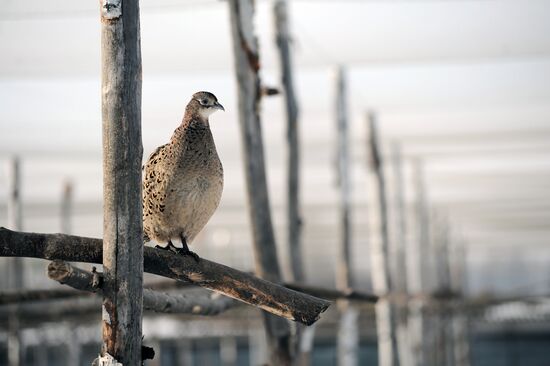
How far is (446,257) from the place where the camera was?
72.8ft

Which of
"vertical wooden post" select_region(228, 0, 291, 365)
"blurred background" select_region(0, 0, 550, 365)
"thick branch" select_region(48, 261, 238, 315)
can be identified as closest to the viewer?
"thick branch" select_region(48, 261, 238, 315)

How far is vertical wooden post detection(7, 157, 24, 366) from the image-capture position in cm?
1083

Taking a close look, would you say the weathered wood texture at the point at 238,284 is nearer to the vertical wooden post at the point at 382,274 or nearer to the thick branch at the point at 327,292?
the thick branch at the point at 327,292

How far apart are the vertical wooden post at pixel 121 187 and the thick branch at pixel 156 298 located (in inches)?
3.1

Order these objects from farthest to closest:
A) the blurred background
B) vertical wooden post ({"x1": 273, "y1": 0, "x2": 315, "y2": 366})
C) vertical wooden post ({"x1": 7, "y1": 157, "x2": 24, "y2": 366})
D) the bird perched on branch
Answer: vertical wooden post ({"x1": 7, "y1": 157, "x2": 24, "y2": 366})
the blurred background
vertical wooden post ({"x1": 273, "y1": 0, "x2": 315, "y2": 366})
the bird perched on branch

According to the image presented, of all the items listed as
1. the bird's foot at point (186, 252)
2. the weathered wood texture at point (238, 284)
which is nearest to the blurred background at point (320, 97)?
the bird's foot at point (186, 252)

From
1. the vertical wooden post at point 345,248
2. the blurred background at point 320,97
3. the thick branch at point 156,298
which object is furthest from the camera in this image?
the vertical wooden post at point 345,248

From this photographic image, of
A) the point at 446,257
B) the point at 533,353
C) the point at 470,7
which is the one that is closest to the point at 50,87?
the point at 470,7

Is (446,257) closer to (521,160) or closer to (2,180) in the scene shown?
(521,160)

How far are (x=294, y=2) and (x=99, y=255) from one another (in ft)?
18.9

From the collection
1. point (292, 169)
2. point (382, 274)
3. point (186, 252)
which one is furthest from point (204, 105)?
point (382, 274)

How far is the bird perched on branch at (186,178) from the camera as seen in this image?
5102 millimetres

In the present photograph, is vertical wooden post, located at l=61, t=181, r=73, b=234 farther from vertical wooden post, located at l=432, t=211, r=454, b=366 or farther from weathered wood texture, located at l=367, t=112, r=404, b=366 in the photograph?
weathered wood texture, located at l=367, t=112, r=404, b=366

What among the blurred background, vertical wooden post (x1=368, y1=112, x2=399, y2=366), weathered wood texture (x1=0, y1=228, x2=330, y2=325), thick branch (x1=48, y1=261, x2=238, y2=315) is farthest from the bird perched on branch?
vertical wooden post (x1=368, y1=112, x2=399, y2=366)
